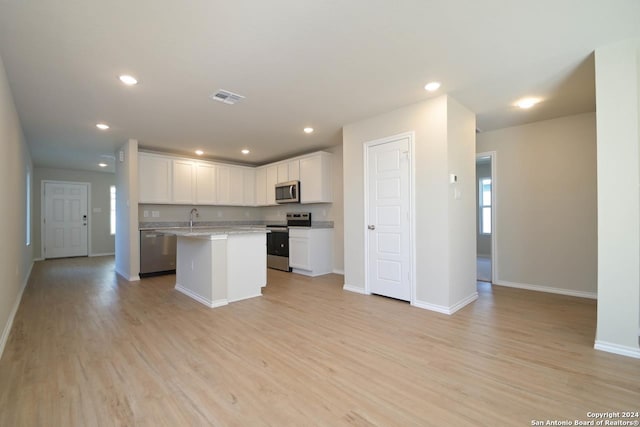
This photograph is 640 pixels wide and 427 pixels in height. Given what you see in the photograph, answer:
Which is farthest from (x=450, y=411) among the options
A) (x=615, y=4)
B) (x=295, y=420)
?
(x=615, y=4)

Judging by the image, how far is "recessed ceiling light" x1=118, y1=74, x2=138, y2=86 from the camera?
2.73 m

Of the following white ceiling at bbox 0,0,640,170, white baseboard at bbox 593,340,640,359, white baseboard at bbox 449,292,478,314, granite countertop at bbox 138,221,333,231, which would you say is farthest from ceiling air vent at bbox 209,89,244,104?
white baseboard at bbox 593,340,640,359

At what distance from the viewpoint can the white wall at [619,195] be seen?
2232mm

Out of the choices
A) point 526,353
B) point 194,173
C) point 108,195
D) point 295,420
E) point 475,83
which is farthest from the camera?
point 108,195

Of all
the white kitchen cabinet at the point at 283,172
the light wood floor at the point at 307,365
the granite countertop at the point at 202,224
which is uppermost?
the white kitchen cabinet at the point at 283,172

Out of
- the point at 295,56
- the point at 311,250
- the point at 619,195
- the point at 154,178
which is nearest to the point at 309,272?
the point at 311,250

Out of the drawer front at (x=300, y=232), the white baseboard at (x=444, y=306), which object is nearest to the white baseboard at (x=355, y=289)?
the white baseboard at (x=444, y=306)

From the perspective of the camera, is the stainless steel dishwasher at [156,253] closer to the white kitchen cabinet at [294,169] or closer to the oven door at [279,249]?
the oven door at [279,249]

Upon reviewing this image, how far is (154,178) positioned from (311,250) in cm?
321

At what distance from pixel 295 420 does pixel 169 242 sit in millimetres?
4750

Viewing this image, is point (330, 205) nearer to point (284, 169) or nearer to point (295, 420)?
point (284, 169)

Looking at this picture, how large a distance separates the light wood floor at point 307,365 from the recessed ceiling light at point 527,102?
2.42m

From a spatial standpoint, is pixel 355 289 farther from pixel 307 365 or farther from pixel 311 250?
pixel 307 365

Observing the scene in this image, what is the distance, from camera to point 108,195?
8555 mm
